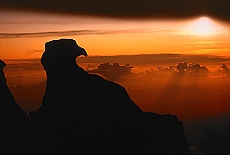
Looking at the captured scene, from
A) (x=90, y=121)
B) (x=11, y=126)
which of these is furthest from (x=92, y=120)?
(x=11, y=126)

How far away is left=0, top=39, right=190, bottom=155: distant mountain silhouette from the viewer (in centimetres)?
392

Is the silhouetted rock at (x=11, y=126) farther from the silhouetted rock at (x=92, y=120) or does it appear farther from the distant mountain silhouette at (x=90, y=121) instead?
the silhouetted rock at (x=92, y=120)

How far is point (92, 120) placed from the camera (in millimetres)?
3975

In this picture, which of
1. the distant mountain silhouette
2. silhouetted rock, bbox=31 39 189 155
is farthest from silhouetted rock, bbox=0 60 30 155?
silhouetted rock, bbox=31 39 189 155

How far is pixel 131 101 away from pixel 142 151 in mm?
514

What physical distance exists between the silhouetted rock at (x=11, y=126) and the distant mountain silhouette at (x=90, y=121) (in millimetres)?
38

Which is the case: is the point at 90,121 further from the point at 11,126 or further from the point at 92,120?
the point at 11,126

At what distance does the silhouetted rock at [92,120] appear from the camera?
3.92 meters

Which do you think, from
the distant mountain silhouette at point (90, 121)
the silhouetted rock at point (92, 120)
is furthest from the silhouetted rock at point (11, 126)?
the silhouetted rock at point (92, 120)

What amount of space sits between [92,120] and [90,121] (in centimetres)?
2

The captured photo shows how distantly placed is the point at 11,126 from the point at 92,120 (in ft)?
2.57

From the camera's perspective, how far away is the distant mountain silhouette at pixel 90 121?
12.9 ft

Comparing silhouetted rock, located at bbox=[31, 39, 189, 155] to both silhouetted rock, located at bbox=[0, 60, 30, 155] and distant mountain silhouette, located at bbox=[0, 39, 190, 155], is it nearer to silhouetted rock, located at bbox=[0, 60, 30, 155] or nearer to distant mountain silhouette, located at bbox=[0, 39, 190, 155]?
distant mountain silhouette, located at bbox=[0, 39, 190, 155]

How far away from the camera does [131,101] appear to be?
3.80 metres
